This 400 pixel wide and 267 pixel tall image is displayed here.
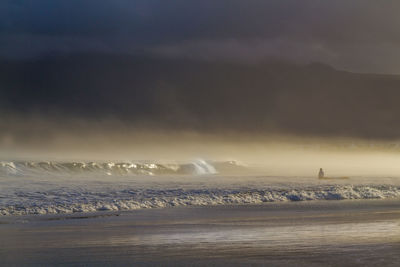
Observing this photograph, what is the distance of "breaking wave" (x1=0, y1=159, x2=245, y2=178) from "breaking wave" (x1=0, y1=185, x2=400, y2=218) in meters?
26.0

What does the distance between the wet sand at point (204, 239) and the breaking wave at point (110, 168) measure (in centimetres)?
3615

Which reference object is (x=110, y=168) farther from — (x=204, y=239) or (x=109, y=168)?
(x=204, y=239)

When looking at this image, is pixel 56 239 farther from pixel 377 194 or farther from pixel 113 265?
pixel 377 194

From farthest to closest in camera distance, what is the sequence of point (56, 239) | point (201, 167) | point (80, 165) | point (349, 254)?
point (201, 167) < point (80, 165) < point (56, 239) < point (349, 254)

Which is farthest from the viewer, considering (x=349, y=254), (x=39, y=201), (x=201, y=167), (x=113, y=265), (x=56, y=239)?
(x=201, y=167)

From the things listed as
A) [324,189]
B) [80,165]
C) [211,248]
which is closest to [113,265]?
[211,248]

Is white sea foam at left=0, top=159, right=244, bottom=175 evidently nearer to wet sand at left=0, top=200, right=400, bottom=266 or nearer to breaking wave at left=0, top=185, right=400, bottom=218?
breaking wave at left=0, top=185, right=400, bottom=218

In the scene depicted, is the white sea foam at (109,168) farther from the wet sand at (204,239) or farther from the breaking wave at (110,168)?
the wet sand at (204,239)

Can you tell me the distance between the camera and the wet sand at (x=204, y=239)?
12594 mm

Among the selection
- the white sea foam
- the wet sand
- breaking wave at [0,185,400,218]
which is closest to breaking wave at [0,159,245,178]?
the white sea foam

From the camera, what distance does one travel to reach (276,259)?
41.3 ft

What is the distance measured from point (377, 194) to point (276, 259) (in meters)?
24.9

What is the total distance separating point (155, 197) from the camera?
30.0 meters

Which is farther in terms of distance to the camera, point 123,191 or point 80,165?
point 80,165
